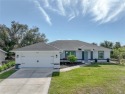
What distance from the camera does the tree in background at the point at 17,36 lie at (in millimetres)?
46844

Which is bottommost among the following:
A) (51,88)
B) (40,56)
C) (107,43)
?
(51,88)

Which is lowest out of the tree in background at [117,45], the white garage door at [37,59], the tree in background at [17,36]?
the white garage door at [37,59]

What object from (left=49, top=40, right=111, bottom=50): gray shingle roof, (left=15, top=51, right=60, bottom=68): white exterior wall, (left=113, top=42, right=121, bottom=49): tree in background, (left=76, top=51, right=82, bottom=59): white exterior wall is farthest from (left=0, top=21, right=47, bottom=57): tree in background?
(left=15, top=51, right=60, bottom=68): white exterior wall

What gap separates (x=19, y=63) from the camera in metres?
25.1

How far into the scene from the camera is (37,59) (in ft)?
83.7

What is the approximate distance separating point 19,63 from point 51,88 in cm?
1233

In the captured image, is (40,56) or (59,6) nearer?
(59,6)

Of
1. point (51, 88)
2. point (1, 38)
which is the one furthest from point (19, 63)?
point (1, 38)

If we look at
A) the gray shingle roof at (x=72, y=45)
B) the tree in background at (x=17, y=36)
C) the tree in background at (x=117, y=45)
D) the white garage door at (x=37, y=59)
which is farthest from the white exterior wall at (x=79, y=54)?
the tree in background at (x=117, y=45)

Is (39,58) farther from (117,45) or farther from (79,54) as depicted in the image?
(117,45)

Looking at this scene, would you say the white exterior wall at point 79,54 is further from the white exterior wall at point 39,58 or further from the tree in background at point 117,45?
the tree in background at point 117,45

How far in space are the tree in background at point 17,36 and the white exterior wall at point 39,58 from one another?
22.9m

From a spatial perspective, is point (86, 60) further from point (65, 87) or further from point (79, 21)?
point (65, 87)

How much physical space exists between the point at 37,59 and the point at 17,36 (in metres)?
25.2
